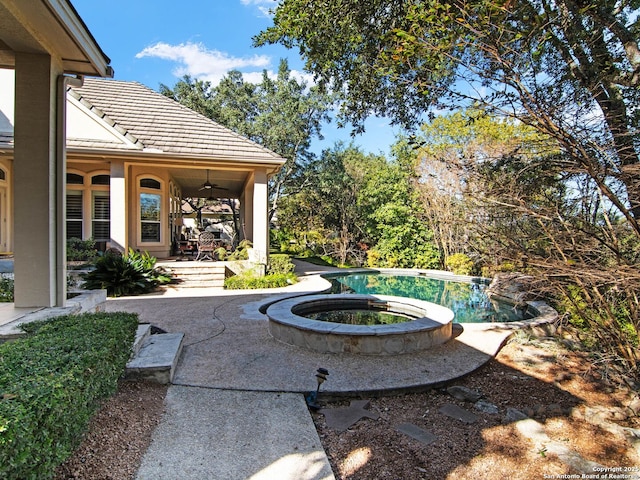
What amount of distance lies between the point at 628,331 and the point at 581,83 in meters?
3.13

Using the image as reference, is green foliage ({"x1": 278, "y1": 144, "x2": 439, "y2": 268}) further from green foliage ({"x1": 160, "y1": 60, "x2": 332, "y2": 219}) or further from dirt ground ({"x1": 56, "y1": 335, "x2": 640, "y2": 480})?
dirt ground ({"x1": 56, "y1": 335, "x2": 640, "y2": 480})

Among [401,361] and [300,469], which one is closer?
[300,469]

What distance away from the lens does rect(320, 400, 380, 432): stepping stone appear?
3307 millimetres

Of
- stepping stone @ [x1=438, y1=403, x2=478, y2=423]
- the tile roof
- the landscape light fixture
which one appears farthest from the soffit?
the tile roof

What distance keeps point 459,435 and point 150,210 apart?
1216cm

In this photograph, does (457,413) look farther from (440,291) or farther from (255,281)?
(440,291)

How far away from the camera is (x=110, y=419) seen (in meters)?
2.90

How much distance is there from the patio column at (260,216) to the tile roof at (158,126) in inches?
29.4

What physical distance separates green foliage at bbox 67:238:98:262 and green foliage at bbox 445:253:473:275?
43.7 ft

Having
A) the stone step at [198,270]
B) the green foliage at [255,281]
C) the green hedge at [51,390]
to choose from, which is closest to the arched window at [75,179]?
the stone step at [198,270]

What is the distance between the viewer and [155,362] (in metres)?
3.87

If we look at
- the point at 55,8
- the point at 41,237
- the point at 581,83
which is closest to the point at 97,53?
the point at 55,8

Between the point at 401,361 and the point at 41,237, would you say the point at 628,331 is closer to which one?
the point at 401,361

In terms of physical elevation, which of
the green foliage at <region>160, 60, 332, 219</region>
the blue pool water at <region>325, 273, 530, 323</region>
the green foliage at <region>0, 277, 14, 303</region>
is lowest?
the blue pool water at <region>325, 273, 530, 323</region>
